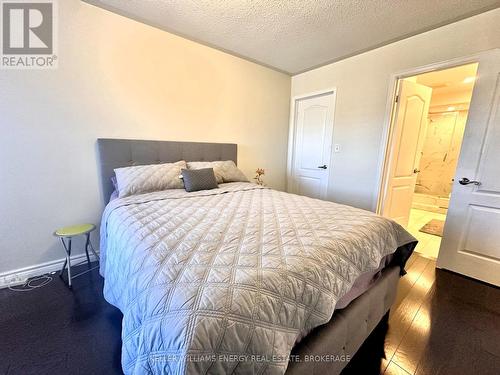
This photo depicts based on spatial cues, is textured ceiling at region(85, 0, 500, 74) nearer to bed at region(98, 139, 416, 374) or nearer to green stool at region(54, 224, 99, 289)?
bed at region(98, 139, 416, 374)

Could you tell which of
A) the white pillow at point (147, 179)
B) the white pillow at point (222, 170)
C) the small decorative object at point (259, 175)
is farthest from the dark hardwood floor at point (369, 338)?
the small decorative object at point (259, 175)

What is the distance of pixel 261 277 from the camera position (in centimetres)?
76

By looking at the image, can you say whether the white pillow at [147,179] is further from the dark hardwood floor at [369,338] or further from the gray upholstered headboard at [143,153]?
the dark hardwood floor at [369,338]

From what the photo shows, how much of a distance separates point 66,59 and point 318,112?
120 inches

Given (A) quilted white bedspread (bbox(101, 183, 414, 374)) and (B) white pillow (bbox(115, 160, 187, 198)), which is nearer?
(A) quilted white bedspread (bbox(101, 183, 414, 374))

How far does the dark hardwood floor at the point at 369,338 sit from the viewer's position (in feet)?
3.82

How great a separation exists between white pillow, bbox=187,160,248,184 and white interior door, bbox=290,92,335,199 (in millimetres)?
1332

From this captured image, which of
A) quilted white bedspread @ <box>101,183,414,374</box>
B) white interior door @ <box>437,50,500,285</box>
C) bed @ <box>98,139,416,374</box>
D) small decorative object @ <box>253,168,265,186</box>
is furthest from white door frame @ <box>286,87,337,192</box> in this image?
quilted white bedspread @ <box>101,183,414,374</box>

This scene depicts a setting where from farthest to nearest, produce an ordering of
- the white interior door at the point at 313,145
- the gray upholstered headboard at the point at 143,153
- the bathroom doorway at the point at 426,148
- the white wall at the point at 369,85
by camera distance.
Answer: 1. the white interior door at the point at 313,145
2. the bathroom doorway at the point at 426,148
3. the gray upholstered headboard at the point at 143,153
4. the white wall at the point at 369,85

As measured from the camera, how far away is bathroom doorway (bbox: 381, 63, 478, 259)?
102 inches

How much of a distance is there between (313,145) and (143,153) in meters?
2.47

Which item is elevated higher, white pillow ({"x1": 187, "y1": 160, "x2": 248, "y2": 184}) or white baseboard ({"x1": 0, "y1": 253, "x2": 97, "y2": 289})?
white pillow ({"x1": 187, "y1": 160, "x2": 248, "y2": 184})

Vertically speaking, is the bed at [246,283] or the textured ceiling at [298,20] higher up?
the textured ceiling at [298,20]

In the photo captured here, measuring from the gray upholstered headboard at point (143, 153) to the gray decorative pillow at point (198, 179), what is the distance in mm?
443
